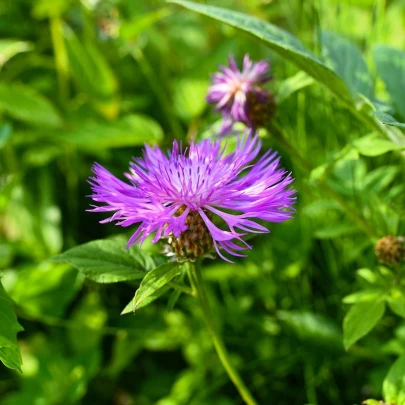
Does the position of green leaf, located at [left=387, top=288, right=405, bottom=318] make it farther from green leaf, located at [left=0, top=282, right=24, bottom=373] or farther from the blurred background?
green leaf, located at [left=0, top=282, right=24, bottom=373]

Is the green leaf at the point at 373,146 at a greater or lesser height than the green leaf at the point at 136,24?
lesser

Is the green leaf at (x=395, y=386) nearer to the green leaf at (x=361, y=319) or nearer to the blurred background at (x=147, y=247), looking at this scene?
the green leaf at (x=361, y=319)

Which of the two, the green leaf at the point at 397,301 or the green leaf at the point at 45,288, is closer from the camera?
the green leaf at the point at 397,301

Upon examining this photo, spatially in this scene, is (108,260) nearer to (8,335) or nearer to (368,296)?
(8,335)

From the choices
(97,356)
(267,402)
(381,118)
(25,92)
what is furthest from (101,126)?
(381,118)

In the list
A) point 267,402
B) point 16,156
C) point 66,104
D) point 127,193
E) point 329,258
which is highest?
point 66,104

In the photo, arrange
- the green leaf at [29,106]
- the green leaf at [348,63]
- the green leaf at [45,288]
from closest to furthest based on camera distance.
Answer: the green leaf at [348,63] < the green leaf at [45,288] < the green leaf at [29,106]

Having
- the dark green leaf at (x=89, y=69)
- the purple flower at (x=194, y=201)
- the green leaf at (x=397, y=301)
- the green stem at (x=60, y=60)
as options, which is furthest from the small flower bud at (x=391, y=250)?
the green stem at (x=60, y=60)

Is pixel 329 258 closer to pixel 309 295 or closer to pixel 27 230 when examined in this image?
pixel 309 295
